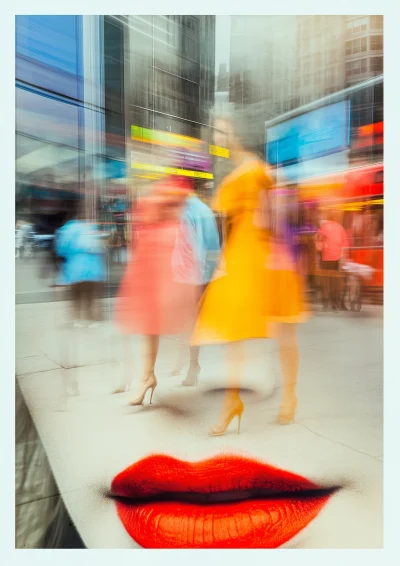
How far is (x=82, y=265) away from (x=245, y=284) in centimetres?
70

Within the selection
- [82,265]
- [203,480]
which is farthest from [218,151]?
[203,480]

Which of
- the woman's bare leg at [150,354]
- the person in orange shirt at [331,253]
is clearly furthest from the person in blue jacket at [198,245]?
the person in orange shirt at [331,253]

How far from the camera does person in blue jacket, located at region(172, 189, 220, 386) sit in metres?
1.68

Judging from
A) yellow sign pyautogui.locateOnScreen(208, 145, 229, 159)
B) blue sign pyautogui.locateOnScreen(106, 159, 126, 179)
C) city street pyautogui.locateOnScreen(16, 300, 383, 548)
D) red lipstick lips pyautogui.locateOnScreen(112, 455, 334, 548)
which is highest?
yellow sign pyautogui.locateOnScreen(208, 145, 229, 159)

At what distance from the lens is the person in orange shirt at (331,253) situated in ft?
5.48

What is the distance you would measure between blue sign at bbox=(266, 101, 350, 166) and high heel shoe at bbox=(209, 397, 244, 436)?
3.33 feet

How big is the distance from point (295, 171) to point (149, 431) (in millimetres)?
1228

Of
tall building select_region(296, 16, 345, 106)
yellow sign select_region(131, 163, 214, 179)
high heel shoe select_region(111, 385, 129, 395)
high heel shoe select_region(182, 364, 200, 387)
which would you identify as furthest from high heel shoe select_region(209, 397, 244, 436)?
tall building select_region(296, 16, 345, 106)

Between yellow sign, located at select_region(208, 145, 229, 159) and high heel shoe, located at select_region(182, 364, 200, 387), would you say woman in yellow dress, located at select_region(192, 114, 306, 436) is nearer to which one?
yellow sign, located at select_region(208, 145, 229, 159)

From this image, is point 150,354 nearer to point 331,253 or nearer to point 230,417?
point 230,417

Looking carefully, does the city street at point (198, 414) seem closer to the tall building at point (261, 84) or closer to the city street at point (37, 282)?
the city street at point (37, 282)

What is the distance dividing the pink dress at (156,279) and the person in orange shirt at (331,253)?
0.55 meters

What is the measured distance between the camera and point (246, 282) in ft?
5.62

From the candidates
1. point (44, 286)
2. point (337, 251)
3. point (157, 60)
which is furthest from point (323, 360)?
point (157, 60)
